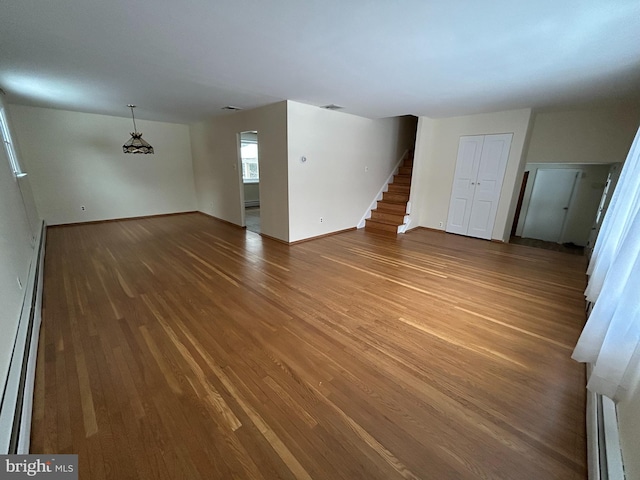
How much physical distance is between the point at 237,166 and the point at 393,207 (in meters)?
3.80

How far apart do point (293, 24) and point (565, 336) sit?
11.4 ft

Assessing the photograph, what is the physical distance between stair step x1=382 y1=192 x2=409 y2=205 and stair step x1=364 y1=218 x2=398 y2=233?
728 mm

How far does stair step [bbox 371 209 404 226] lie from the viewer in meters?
5.84

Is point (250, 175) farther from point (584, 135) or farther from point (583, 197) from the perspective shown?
point (583, 197)

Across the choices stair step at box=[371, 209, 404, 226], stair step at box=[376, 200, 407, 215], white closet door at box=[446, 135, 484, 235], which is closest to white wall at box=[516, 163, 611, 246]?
white closet door at box=[446, 135, 484, 235]

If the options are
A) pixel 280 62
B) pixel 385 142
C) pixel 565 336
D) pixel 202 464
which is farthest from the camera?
pixel 385 142

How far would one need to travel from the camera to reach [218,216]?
6715 mm

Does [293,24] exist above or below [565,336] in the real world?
above

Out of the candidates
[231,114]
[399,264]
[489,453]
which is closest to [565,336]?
[489,453]

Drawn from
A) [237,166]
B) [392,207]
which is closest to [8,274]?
[237,166]

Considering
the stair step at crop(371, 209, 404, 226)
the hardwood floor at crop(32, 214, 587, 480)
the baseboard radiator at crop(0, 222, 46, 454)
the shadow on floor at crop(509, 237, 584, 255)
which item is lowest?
the shadow on floor at crop(509, 237, 584, 255)

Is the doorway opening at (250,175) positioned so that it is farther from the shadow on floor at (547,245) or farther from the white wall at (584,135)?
the shadow on floor at (547,245)

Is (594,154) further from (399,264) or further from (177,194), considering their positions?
(177,194)

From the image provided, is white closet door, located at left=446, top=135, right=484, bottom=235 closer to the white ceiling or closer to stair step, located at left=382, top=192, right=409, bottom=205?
stair step, located at left=382, top=192, right=409, bottom=205
